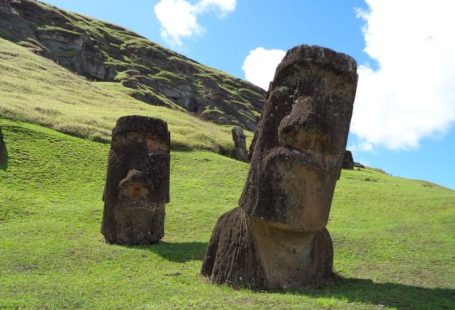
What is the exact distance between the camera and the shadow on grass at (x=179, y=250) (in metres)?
13.7

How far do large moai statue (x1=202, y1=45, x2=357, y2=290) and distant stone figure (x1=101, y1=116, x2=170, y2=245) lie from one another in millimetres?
5573

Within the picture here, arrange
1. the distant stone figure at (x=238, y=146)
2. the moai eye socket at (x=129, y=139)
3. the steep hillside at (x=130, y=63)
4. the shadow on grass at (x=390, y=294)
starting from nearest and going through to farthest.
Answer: the shadow on grass at (x=390, y=294) → the moai eye socket at (x=129, y=139) → the distant stone figure at (x=238, y=146) → the steep hillside at (x=130, y=63)

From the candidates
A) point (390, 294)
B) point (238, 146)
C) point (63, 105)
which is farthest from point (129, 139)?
point (63, 105)

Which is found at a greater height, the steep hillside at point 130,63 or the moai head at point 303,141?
the steep hillside at point 130,63

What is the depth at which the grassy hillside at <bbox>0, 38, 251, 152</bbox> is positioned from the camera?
34875mm

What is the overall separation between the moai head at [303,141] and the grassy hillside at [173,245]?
4.82ft

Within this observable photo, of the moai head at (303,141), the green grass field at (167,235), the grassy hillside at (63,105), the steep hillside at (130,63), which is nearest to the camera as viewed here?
the green grass field at (167,235)

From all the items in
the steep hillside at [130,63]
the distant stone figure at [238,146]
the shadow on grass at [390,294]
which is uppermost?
the steep hillside at [130,63]

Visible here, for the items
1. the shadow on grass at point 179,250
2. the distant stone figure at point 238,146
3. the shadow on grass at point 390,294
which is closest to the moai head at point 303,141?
the shadow on grass at point 390,294

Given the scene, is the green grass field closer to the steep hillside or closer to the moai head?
the moai head

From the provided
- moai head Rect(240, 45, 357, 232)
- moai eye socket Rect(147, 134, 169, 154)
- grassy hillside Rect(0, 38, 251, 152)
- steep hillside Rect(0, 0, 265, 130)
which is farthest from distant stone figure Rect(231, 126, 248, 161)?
steep hillside Rect(0, 0, 265, 130)

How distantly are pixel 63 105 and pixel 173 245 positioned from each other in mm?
30156

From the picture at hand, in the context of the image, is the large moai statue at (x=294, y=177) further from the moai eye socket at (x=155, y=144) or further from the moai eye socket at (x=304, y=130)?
the moai eye socket at (x=155, y=144)

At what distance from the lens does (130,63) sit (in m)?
98.7
